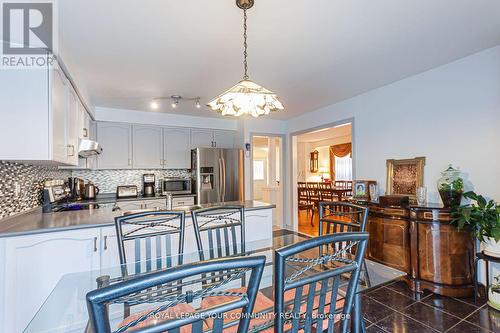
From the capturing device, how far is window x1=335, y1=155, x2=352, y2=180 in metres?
8.41

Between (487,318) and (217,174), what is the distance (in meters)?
3.73

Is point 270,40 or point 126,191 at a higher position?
point 270,40

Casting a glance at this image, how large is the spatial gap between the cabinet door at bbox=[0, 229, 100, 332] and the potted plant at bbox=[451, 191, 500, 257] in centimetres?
319

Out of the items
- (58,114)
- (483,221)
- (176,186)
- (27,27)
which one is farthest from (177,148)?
(483,221)

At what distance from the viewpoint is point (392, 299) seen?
242 centimetres

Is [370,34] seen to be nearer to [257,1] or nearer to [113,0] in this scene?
[257,1]

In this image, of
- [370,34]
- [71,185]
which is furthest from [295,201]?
[71,185]

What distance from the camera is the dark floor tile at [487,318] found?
1935 millimetres

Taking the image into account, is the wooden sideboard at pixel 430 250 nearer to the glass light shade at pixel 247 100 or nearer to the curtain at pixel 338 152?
the glass light shade at pixel 247 100

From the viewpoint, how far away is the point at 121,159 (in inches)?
163

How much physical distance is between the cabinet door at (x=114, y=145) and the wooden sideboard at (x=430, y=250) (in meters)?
4.03

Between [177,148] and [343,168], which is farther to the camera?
[343,168]

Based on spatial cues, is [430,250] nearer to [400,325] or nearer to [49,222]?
[400,325]

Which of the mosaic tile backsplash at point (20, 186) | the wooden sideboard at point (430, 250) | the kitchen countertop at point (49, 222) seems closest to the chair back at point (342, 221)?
the wooden sideboard at point (430, 250)
